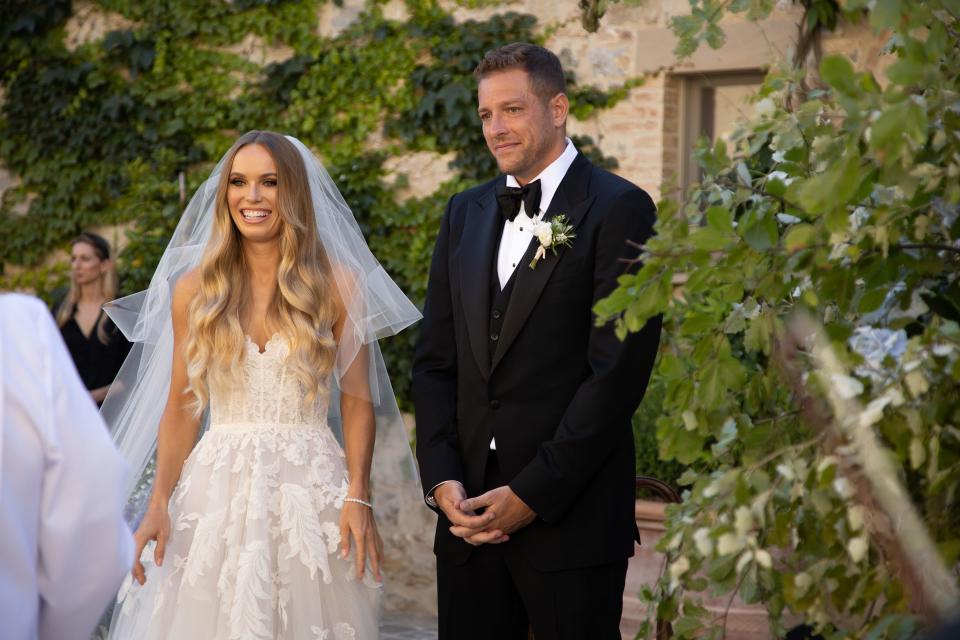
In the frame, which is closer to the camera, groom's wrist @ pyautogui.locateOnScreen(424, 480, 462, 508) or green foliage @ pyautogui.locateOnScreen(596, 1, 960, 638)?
green foliage @ pyautogui.locateOnScreen(596, 1, 960, 638)

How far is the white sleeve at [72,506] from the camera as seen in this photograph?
2064 millimetres

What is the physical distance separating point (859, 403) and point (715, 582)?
425 millimetres

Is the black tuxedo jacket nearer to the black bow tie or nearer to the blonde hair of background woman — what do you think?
the black bow tie

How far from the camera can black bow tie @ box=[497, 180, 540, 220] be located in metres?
3.69

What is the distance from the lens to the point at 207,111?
8281mm

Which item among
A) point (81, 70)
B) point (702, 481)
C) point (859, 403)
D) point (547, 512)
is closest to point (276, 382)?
point (547, 512)

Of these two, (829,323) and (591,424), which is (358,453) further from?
(829,323)

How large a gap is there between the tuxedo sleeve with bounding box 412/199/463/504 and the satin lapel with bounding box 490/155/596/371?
0.22 m

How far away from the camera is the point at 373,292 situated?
4113 mm

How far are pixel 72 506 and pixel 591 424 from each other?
5.30ft

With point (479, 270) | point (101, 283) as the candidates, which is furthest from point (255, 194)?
point (101, 283)

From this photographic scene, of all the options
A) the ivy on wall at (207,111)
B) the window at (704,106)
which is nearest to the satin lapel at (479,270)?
the window at (704,106)

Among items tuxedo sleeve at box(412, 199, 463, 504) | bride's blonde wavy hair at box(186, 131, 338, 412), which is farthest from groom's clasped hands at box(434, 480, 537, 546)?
bride's blonde wavy hair at box(186, 131, 338, 412)

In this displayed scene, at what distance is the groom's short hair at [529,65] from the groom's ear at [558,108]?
1 centimetres
